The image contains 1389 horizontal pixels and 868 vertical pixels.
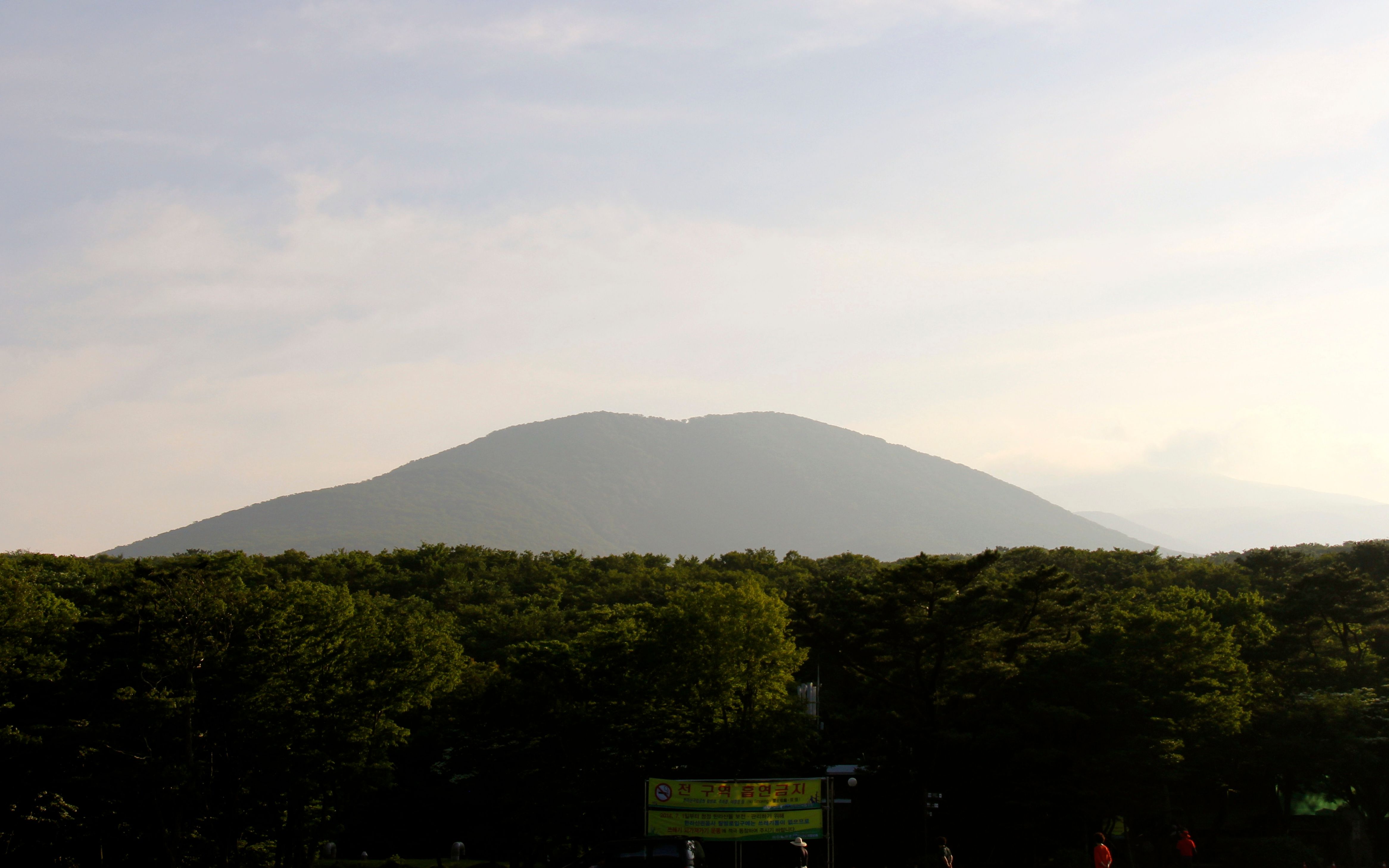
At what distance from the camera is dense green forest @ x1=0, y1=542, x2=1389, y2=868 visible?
35.8 metres

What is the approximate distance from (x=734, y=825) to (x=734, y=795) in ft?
2.31

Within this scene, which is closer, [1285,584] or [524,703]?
[524,703]

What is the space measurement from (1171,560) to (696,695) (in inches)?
1889

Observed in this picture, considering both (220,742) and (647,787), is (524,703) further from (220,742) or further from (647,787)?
(647,787)

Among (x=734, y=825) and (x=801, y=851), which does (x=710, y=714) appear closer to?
(x=734, y=825)

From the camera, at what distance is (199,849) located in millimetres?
39219

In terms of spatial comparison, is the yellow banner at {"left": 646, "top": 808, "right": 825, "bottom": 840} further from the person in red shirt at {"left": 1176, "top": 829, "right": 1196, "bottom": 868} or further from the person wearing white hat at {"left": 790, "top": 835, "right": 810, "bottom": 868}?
the person in red shirt at {"left": 1176, "top": 829, "right": 1196, "bottom": 868}

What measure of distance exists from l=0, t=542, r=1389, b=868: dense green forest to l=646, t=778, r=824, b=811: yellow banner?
11.5 m

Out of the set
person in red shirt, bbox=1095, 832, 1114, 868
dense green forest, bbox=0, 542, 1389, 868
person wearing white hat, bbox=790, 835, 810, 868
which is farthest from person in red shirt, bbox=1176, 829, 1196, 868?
dense green forest, bbox=0, 542, 1389, 868

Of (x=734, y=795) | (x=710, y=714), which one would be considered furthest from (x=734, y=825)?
(x=710, y=714)

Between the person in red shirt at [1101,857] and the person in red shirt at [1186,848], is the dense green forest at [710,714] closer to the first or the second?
the person in red shirt at [1186,848]

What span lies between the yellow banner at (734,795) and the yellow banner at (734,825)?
118 millimetres

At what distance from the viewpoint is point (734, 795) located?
86.2 ft

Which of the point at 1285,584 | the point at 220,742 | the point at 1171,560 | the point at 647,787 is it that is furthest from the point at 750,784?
the point at 1171,560
